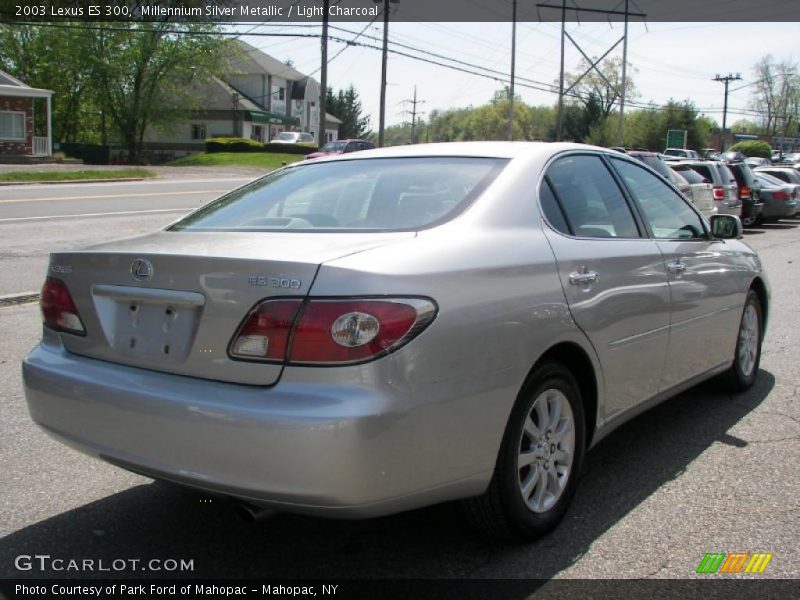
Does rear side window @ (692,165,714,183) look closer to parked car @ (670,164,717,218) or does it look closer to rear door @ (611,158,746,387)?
parked car @ (670,164,717,218)

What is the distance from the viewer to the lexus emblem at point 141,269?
2975 mm

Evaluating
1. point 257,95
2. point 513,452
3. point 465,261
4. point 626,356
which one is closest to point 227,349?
point 465,261

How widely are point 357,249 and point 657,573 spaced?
5.57 feet

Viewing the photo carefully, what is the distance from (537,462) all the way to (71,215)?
1641cm

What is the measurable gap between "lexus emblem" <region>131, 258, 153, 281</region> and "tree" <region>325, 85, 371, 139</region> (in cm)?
8662

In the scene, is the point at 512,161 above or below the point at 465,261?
above

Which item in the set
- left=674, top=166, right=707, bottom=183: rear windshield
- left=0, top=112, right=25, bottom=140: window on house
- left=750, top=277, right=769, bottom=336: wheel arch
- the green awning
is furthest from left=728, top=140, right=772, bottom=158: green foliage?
left=750, top=277, right=769, bottom=336: wheel arch

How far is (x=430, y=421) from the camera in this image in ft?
8.93

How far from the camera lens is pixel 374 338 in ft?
8.65

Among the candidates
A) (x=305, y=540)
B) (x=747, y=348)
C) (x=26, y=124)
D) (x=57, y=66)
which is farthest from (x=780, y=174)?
(x=57, y=66)

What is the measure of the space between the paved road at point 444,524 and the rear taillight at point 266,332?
3.05 ft

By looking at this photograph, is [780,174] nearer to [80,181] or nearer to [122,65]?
[80,181]

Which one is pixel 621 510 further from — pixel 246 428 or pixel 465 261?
pixel 246 428

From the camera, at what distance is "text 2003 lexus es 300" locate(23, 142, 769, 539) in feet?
8.65
